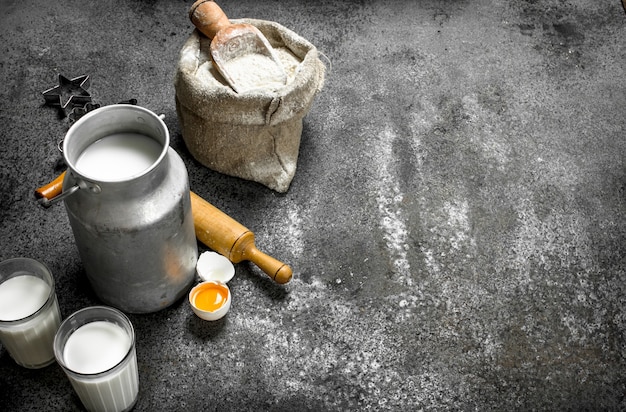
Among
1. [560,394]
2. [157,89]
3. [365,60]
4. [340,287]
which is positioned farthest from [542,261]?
[157,89]

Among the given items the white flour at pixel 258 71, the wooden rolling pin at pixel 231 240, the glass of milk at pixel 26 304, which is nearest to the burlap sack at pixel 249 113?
the white flour at pixel 258 71

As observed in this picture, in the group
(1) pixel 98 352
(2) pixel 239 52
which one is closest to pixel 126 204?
(1) pixel 98 352

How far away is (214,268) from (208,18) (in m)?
1.03

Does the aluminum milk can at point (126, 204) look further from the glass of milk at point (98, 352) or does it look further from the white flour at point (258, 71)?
the white flour at point (258, 71)

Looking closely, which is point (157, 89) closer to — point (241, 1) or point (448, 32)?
point (241, 1)

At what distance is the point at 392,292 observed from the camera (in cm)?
243

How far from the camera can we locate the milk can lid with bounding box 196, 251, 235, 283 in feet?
7.75

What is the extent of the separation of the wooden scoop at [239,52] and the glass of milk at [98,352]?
102cm

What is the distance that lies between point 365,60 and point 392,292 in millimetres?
1400

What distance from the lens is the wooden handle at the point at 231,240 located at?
2.34 meters

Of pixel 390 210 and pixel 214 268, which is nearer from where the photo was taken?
pixel 214 268

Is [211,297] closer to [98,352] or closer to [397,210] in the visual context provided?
[98,352]

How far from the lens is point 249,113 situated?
2.43 meters

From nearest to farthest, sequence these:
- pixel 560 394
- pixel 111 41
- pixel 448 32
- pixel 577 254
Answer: pixel 560 394, pixel 577 254, pixel 111 41, pixel 448 32
